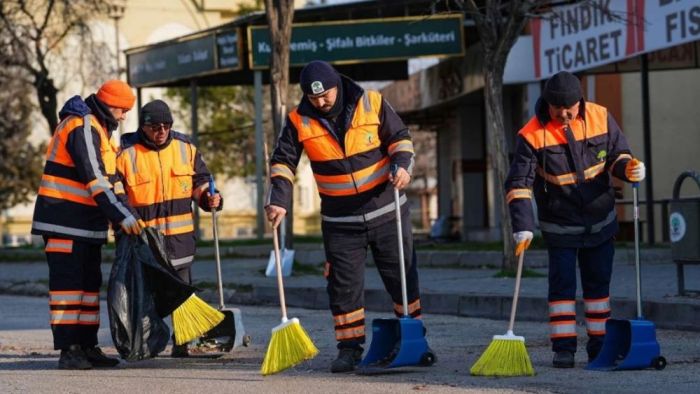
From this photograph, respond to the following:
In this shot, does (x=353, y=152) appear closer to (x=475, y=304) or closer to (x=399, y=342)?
(x=399, y=342)

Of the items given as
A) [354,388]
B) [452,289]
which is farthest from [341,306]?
[452,289]

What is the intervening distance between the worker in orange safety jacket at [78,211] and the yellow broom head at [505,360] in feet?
8.17

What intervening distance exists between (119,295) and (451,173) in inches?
998

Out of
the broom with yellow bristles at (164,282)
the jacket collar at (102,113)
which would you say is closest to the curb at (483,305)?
the broom with yellow bristles at (164,282)

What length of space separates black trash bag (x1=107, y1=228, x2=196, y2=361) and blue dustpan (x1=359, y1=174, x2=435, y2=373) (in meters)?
1.42

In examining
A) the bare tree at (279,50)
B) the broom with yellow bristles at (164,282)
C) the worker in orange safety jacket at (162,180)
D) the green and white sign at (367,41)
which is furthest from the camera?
the green and white sign at (367,41)

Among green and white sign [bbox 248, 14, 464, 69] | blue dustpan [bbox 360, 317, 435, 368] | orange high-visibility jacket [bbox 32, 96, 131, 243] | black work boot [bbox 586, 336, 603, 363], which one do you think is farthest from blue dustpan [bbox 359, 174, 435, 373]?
green and white sign [bbox 248, 14, 464, 69]

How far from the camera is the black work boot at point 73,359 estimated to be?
380 inches

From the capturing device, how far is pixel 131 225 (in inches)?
378

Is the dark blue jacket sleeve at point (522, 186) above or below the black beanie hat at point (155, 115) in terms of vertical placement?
below

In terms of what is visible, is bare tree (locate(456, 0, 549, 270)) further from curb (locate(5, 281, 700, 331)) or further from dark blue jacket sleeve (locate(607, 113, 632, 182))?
dark blue jacket sleeve (locate(607, 113, 632, 182))

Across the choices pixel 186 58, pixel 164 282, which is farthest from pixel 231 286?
pixel 186 58

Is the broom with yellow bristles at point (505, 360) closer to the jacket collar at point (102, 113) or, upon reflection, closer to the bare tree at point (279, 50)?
the jacket collar at point (102, 113)

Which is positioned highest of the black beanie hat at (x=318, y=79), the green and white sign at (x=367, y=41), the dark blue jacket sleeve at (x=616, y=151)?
the green and white sign at (x=367, y=41)
